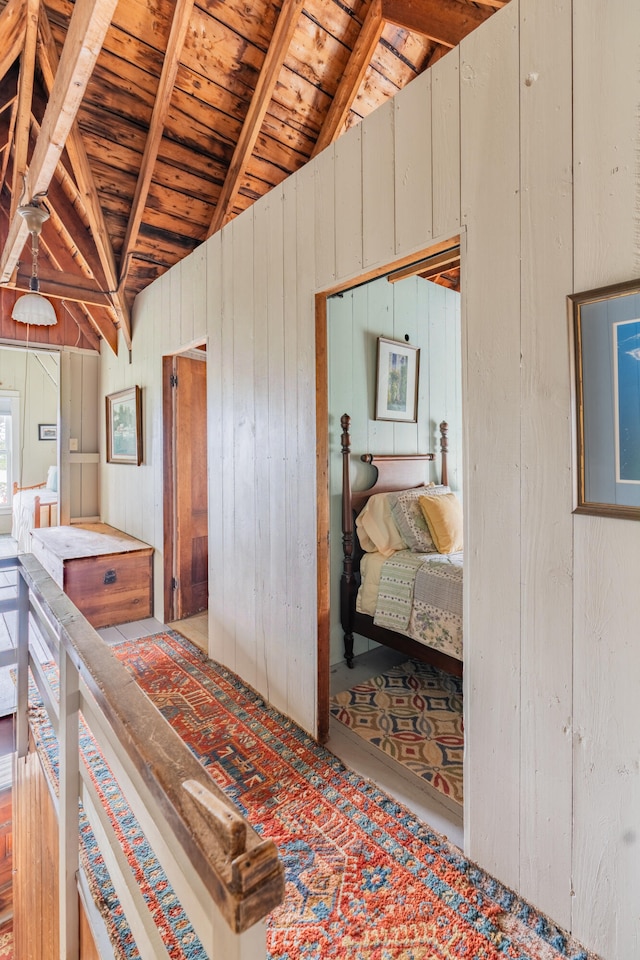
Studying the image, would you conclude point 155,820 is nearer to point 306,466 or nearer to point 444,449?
point 306,466

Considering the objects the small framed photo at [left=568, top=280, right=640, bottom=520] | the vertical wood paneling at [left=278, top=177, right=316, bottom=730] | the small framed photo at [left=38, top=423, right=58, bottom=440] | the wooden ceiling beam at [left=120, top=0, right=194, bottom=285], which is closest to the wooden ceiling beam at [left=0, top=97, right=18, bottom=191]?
the wooden ceiling beam at [left=120, top=0, right=194, bottom=285]

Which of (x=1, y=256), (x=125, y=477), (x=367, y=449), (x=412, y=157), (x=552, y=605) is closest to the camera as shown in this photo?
(x=552, y=605)

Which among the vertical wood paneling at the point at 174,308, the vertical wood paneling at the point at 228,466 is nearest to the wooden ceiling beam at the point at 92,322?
the vertical wood paneling at the point at 174,308

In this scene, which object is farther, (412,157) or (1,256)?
(1,256)

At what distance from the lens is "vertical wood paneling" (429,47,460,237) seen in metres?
1.52

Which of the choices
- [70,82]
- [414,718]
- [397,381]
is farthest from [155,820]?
[397,381]

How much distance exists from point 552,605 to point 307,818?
1.20 m

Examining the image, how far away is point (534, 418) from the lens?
4.45 feet

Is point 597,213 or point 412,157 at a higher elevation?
point 412,157

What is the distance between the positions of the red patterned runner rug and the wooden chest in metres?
1.57

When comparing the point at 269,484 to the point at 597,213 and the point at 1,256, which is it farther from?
the point at 1,256

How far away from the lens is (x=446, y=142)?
155cm

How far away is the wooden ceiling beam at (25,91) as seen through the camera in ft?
7.69

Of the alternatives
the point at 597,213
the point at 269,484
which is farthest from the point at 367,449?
the point at 597,213
